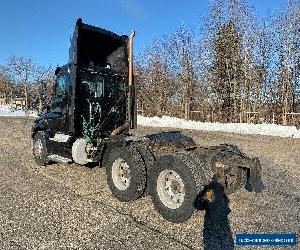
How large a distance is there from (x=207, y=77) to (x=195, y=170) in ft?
109

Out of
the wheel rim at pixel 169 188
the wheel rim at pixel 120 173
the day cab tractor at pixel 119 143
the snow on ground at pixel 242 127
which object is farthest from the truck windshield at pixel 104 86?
the snow on ground at pixel 242 127

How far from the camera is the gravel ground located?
13.7ft

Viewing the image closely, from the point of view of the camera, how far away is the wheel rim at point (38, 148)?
895 centimetres

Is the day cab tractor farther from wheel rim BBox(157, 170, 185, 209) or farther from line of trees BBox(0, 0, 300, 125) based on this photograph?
line of trees BBox(0, 0, 300, 125)

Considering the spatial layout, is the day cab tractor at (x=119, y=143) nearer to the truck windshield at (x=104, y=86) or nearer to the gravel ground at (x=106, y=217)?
the truck windshield at (x=104, y=86)

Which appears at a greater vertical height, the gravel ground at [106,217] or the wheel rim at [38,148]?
the wheel rim at [38,148]

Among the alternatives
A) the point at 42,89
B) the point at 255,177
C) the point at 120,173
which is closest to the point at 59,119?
the point at 42,89

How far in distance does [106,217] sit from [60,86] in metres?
4.49

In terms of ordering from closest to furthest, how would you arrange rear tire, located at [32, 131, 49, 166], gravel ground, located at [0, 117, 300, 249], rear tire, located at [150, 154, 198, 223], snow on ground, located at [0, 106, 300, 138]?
gravel ground, located at [0, 117, 300, 249] < rear tire, located at [150, 154, 198, 223] < rear tire, located at [32, 131, 49, 166] < snow on ground, located at [0, 106, 300, 138]

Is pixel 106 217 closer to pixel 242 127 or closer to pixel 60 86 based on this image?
pixel 60 86

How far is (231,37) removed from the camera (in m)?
34.7

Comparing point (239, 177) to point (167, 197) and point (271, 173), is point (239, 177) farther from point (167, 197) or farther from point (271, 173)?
point (271, 173)

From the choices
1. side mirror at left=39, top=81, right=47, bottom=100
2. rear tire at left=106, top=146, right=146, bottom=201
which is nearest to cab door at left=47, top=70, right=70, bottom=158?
side mirror at left=39, top=81, right=47, bottom=100

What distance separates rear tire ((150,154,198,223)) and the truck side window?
13.2ft
